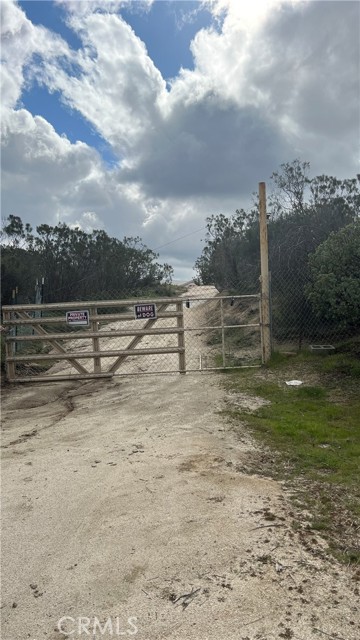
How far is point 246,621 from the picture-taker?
2.35 metres

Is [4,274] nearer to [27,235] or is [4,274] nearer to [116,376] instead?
[27,235]

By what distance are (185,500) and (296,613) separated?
4.58 feet

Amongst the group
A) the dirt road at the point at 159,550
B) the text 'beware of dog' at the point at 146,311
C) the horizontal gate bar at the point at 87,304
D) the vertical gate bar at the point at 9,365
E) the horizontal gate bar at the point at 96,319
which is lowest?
the dirt road at the point at 159,550

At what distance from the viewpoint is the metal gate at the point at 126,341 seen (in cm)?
884

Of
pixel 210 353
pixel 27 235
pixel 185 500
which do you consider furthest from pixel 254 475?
pixel 27 235

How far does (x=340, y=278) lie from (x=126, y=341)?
372 inches

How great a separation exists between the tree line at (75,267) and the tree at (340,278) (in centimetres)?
1481

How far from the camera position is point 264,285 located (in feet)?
30.0

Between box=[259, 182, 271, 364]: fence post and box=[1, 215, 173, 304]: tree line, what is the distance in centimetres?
1377

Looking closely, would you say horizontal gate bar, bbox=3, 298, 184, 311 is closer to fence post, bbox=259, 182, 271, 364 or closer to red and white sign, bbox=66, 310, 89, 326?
red and white sign, bbox=66, 310, 89, 326

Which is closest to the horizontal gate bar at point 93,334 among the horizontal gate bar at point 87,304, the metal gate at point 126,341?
the metal gate at point 126,341

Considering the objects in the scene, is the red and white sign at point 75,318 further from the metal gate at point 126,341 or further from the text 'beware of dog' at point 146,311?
the text 'beware of dog' at point 146,311

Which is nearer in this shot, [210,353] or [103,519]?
→ [103,519]

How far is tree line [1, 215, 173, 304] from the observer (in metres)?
22.7
